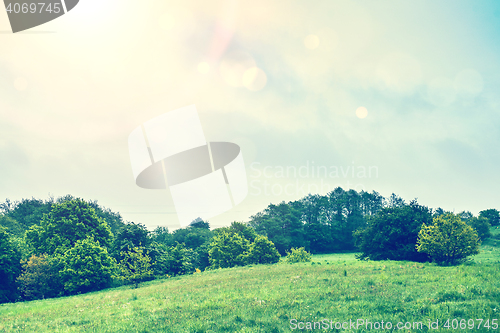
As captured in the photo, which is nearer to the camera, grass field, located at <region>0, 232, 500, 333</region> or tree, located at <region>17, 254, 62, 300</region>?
grass field, located at <region>0, 232, 500, 333</region>

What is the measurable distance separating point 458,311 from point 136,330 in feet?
37.1

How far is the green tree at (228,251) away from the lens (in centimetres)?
5025

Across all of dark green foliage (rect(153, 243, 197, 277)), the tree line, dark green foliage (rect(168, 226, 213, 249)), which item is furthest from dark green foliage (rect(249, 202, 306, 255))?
dark green foliage (rect(153, 243, 197, 277))

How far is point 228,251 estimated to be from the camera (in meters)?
51.0

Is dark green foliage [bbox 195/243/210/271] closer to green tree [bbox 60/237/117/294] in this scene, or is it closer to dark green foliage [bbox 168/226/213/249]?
dark green foliage [bbox 168/226/213/249]

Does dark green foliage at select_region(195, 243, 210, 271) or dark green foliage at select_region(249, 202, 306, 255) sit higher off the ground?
dark green foliage at select_region(249, 202, 306, 255)

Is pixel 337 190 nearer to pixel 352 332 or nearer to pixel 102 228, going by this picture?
pixel 102 228

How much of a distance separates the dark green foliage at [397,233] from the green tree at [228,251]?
20.9m

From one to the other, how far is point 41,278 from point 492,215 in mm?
116715

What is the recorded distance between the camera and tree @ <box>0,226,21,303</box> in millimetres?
35906

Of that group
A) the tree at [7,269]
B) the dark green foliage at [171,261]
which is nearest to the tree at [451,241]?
the dark green foliage at [171,261]

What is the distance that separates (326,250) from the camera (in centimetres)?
8200

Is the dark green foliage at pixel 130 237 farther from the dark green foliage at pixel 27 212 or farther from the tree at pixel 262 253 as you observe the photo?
the dark green foliage at pixel 27 212

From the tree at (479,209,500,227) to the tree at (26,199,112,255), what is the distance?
108233 mm
